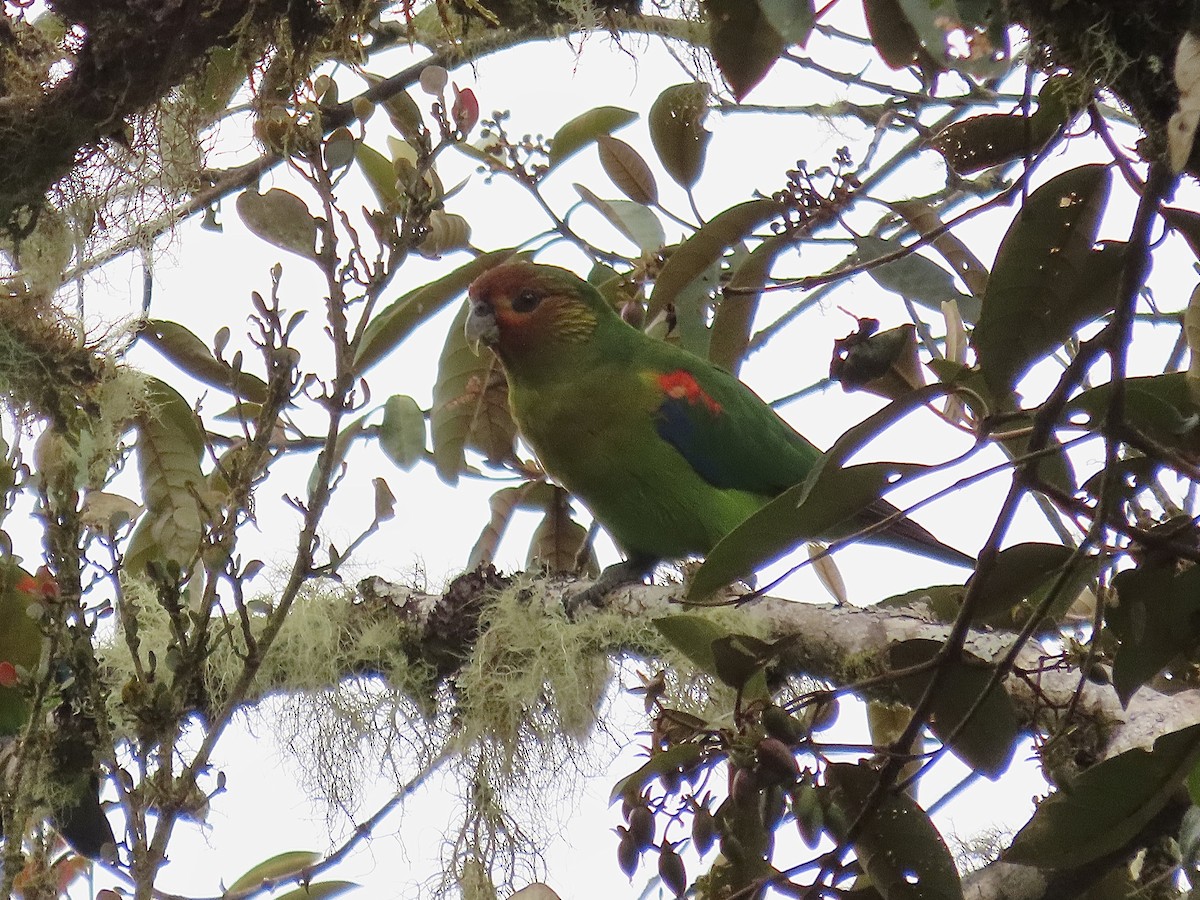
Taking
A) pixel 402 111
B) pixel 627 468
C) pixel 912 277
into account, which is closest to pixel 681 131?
pixel 402 111

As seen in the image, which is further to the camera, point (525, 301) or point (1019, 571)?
point (525, 301)

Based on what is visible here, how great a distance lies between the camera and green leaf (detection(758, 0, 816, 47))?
1.25 m

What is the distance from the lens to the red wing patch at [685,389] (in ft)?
10.7

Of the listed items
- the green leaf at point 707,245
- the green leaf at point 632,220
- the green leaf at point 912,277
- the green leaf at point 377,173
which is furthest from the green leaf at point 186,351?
the green leaf at point 912,277

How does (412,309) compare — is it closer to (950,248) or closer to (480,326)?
(480,326)

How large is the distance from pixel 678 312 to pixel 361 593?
919mm

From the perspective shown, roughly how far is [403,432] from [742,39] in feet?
5.28

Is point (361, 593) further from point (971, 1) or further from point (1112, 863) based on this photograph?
point (971, 1)

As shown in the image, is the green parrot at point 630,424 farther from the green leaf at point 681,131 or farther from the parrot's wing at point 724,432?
the green leaf at point 681,131

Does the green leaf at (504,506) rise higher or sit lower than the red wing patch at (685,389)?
lower

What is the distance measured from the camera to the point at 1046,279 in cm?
129

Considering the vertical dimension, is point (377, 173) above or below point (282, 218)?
above

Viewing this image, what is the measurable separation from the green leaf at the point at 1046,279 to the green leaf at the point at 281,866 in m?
1.84

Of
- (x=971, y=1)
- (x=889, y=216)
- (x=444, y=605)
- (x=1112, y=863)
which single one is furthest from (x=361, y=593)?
(x=971, y=1)
